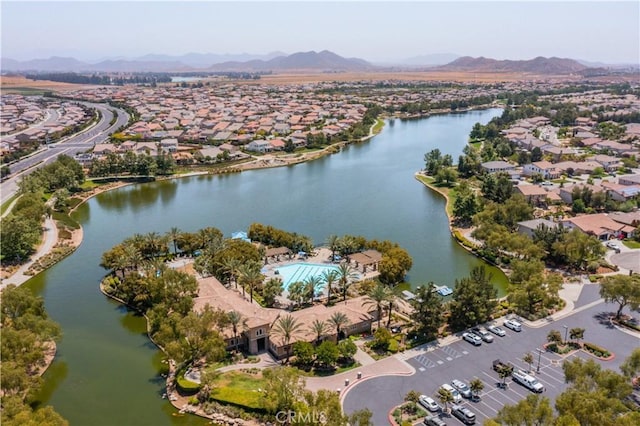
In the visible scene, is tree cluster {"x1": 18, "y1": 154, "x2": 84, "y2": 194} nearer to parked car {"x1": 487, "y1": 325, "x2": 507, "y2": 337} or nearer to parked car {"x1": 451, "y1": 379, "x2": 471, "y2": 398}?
parked car {"x1": 487, "y1": 325, "x2": 507, "y2": 337}

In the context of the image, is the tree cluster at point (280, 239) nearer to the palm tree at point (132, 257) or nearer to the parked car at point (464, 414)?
the palm tree at point (132, 257)

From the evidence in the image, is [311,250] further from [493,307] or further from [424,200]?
[424,200]

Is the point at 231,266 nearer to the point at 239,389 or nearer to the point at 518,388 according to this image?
the point at 239,389

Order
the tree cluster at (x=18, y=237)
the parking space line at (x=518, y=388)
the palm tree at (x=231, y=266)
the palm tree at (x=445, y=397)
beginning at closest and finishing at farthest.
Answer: the palm tree at (x=445, y=397) < the parking space line at (x=518, y=388) < the palm tree at (x=231, y=266) < the tree cluster at (x=18, y=237)

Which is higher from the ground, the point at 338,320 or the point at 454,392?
the point at 338,320

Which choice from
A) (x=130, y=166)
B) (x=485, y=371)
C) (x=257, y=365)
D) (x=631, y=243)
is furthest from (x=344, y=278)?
(x=130, y=166)

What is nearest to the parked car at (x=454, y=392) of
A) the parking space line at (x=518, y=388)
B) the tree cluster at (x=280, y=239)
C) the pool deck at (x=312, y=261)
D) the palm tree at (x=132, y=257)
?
the parking space line at (x=518, y=388)
